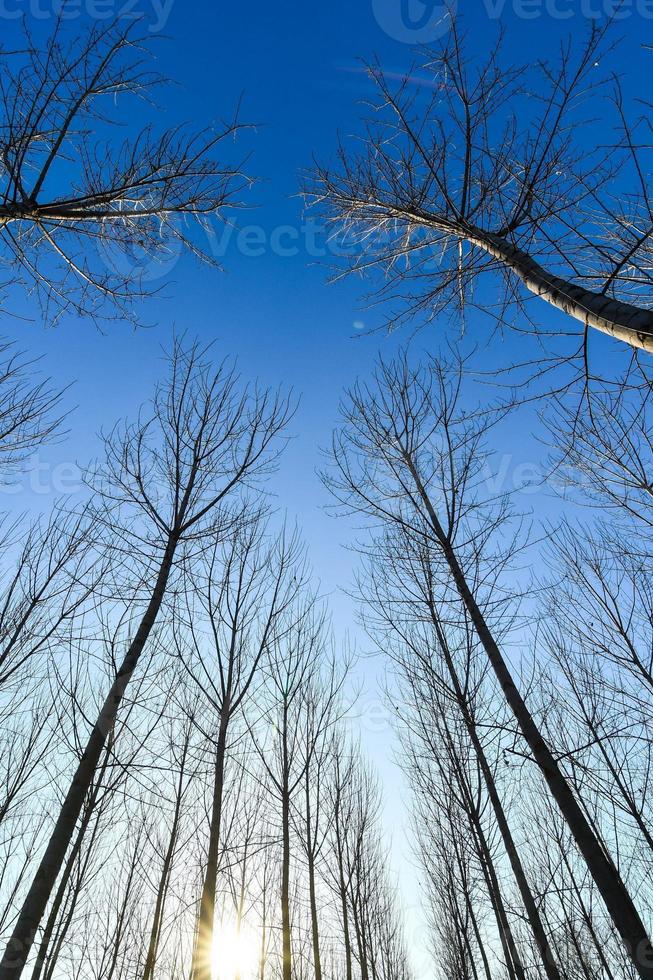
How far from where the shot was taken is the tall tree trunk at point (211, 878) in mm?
3633

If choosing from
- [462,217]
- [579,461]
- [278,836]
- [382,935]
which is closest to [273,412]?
[462,217]

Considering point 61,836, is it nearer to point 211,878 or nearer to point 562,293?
point 211,878

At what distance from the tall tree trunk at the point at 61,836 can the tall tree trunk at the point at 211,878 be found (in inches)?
66.4

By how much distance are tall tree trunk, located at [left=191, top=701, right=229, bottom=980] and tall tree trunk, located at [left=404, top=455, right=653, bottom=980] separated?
1.76 meters

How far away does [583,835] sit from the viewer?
2525 millimetres

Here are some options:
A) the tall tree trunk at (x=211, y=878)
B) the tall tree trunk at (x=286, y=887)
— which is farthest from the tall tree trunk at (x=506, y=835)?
the tall tree trunk at (x=286, y=887)

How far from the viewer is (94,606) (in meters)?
5.32

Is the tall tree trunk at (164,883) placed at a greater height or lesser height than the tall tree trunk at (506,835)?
greater

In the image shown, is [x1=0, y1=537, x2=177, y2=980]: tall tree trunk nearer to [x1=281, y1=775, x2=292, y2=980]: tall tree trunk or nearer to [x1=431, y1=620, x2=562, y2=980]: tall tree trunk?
[x1=431, y1=620, x2=562, y2=980]: tall tree trunk

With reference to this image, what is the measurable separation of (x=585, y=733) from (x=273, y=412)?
6.20 metres

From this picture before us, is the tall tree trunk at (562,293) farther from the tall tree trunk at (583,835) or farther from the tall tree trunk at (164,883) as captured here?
the tall tree trunk at (164,883)

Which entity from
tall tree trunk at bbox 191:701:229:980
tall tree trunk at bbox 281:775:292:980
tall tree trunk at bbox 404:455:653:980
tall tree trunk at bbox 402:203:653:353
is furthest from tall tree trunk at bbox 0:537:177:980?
tall tree trunk at bbox 281:775:292:980

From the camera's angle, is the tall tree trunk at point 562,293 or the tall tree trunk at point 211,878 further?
the tall tree trunk at point 211,878

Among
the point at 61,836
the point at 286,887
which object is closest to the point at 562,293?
the point at 61,836
